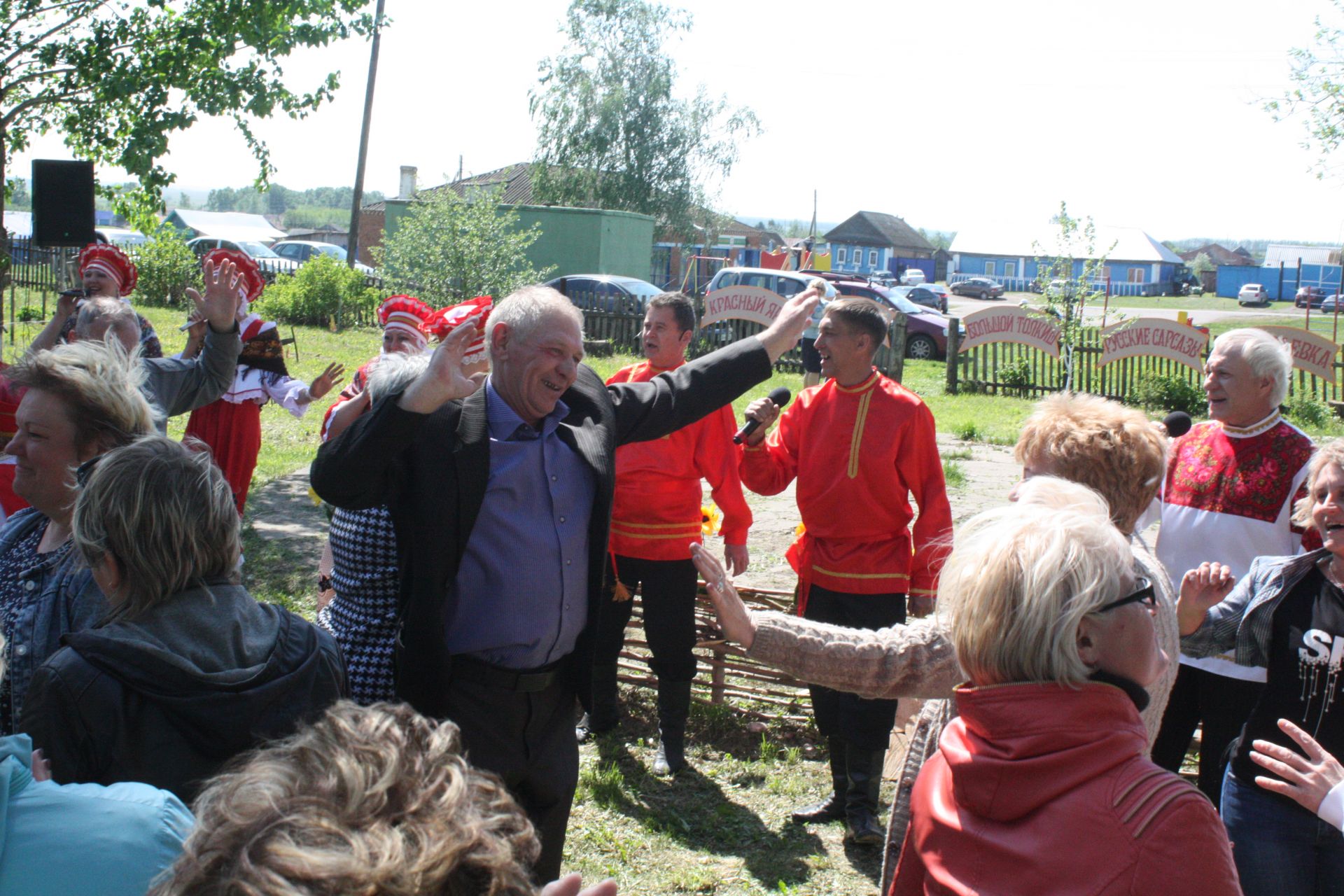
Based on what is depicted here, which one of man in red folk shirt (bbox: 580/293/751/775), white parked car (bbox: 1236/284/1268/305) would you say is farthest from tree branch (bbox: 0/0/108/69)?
white parked car (bbox: 1236/284/1268/305)

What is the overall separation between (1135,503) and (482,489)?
1.53 metres

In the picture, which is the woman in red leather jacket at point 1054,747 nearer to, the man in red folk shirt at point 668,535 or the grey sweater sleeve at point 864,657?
the grey sweater sleeve at point 864,657

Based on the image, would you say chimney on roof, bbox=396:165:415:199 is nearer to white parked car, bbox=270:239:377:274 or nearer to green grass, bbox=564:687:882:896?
white parked car, bbox=270:239:377:274

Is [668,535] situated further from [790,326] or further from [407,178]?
[407,178]

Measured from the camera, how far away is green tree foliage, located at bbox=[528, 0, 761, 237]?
42781mm

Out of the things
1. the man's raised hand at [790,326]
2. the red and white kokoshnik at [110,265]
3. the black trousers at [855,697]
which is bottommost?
the black trousers at [855,697]

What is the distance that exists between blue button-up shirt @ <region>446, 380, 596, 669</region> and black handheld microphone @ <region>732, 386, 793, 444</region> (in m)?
1.14

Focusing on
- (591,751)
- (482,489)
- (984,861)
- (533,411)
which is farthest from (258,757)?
(591,751)

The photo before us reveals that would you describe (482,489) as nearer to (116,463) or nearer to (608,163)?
(116,463)

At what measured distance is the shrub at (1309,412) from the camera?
14.5 m

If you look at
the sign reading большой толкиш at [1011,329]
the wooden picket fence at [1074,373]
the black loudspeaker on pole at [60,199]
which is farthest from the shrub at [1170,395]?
the black loudspeaker on pole at [60,199]

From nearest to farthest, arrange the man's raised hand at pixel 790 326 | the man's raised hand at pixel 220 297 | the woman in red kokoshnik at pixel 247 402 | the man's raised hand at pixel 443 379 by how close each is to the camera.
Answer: the man's raised hand at pixel 443 379, the man's raised hand at pixel 790 326, the man's raised hand at pixel 220 297, the woman in red kokoshnik at pixel 247 402

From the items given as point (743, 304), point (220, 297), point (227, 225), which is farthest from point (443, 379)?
point (227, 225)

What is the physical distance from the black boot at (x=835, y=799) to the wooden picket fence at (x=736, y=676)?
740 millimetres
